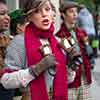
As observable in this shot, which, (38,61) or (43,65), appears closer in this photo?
(43,65)

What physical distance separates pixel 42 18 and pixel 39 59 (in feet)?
1.06

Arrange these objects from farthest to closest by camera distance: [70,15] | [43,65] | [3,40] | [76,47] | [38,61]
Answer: [70,15] → [76,47] → [3,40] → [38,61] → [43,65]

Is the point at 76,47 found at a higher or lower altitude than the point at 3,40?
lower

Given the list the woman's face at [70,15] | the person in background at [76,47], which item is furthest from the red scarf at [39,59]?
the woman's face at [70,15]

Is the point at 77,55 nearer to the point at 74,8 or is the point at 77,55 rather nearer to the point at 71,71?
the point at 71,71

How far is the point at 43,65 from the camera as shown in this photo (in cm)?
377

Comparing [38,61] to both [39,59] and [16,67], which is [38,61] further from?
[16,67]

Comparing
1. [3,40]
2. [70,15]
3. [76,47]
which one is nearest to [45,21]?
[3,40]

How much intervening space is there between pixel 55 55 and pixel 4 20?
87 centimetres

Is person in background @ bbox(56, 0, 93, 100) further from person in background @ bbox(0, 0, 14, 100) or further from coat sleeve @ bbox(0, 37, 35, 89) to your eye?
coat sleeve @ bbox(0, 37, 35, 89)

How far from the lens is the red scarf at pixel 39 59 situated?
3.89 metres

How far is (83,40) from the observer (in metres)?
5.40

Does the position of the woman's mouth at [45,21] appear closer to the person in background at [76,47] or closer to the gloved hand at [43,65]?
the gloved hand at [43,65]

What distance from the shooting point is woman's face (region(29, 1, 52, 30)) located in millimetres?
3971
